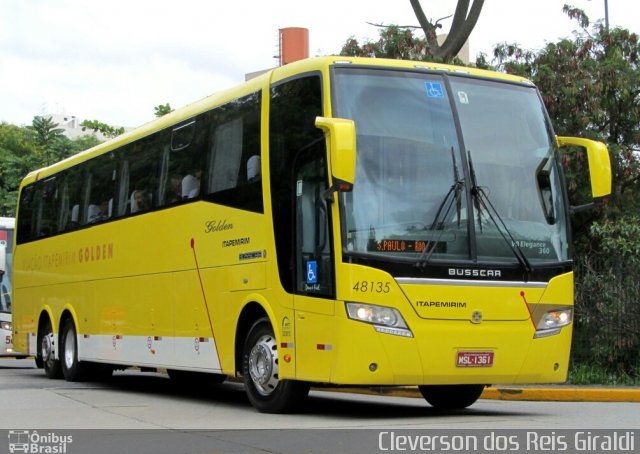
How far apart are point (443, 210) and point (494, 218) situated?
2.00 ft

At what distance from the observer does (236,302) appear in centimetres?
1273

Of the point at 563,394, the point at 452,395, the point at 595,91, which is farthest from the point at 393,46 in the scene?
the point at 452,395

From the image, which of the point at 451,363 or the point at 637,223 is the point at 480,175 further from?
the point at 637,223

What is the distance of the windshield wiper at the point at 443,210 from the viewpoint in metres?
10.8

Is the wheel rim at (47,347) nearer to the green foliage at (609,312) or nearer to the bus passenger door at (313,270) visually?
the green foliage at (609,312)

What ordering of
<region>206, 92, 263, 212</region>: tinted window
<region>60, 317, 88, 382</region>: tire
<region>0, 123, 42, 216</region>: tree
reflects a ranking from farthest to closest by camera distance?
<region>0, 123, 42, 216</region>: tree → <region>60, 317, 88, 382</region>: tire → <region>206, 92, 263, 212</region>: tinted window

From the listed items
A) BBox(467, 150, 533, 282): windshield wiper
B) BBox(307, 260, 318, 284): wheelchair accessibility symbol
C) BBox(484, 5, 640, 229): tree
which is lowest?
BBox(307, 260, 318, 284): wheelchair accessibility symbol

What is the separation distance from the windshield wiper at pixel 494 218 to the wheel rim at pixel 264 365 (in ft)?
8.86

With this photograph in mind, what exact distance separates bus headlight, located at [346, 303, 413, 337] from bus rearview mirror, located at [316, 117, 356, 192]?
1218mm

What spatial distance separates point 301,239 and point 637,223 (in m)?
9.14

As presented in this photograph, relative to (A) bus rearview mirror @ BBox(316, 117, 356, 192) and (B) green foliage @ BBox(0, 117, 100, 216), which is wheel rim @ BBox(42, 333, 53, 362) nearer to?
(A) bus rearview mirror @ BBox(316, 117, 356, 192)

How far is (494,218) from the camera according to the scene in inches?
442
